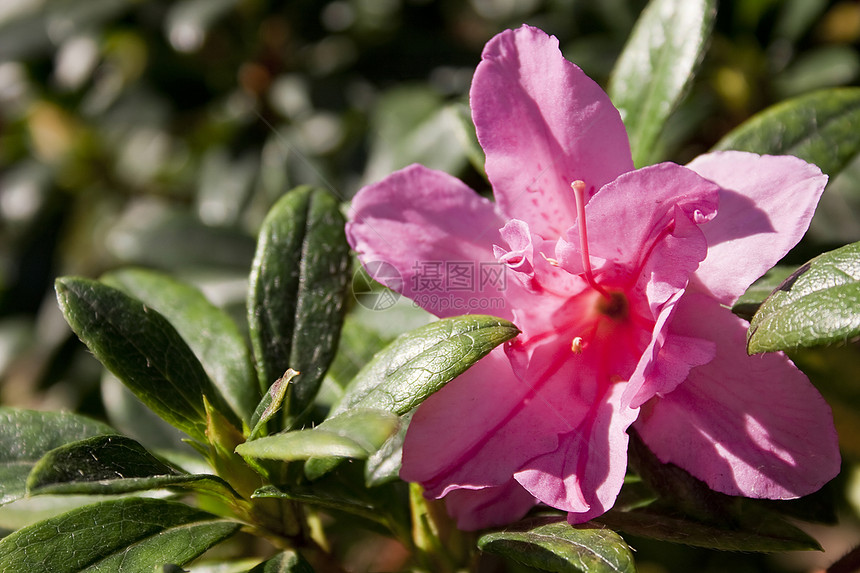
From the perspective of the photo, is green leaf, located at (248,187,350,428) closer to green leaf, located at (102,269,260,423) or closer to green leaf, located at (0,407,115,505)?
green leaf, located at (102,269,260,423)

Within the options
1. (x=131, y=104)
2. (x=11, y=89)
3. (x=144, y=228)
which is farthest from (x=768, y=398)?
(x=11, y=89)

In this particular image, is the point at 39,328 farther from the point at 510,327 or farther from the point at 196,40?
the point at 510,327

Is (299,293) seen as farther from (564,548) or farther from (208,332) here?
(564,548)

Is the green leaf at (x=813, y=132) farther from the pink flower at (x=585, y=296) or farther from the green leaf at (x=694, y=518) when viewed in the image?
the green leaf at (x=694, y=518)

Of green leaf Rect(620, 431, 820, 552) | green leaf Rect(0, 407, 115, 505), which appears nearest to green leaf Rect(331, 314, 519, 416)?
green leaf Rect(620, 431, 820, 552)

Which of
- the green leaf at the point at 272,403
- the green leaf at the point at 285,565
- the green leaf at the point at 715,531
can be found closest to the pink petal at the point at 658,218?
the green leaf at the point at 715,531
